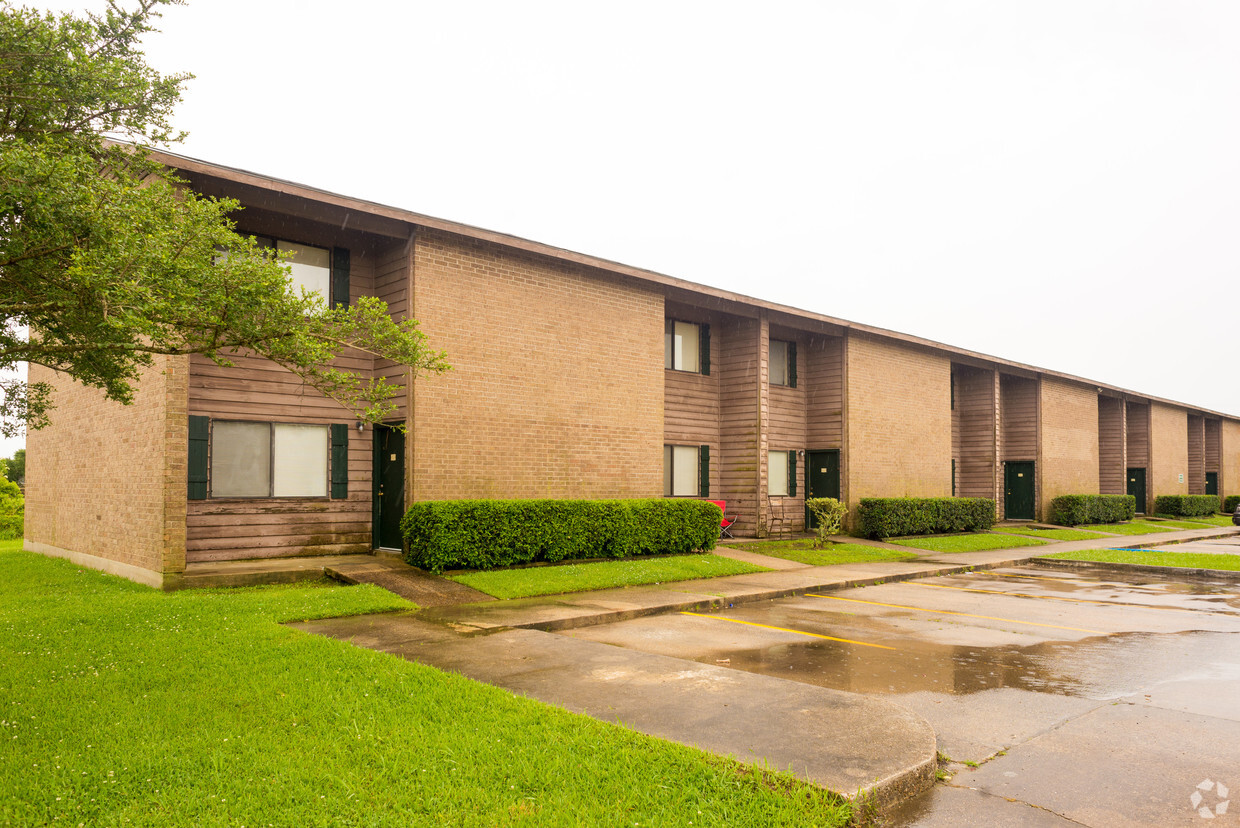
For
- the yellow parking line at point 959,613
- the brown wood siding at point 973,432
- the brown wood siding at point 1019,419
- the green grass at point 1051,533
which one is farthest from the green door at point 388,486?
the brown wood siding at point 1019,419

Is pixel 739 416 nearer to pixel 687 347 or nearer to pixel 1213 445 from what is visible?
pixel 687 347

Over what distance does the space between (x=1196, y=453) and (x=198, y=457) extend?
176ft

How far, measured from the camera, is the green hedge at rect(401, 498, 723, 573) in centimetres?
1321

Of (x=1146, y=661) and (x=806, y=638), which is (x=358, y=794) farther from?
(x=1146, y=661)

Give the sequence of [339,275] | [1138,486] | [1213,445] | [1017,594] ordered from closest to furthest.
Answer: [1017,594] → [339,275] → [1138,486] → [1213,445]

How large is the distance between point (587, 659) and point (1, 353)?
5.82 metres

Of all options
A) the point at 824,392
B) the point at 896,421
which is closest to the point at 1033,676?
the point at 824,392

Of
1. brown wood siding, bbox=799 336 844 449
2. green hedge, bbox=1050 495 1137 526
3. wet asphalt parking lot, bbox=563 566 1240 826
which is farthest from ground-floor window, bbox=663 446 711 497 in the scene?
green hedge, bbox=1050 495 1137 526

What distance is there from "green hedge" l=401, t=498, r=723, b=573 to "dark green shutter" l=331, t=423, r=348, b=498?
1935mm

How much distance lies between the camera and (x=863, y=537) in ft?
76.2

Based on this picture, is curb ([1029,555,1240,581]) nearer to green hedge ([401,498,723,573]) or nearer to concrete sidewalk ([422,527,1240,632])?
concrete sidewalk ([422,527,1240,632])

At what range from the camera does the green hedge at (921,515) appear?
2288 centimetres

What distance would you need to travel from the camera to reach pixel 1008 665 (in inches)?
305

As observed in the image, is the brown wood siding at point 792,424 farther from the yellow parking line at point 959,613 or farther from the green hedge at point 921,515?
the yellow parking line at point 959,613
